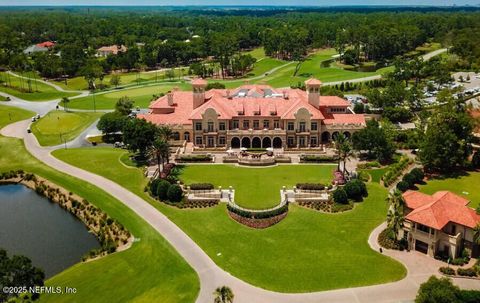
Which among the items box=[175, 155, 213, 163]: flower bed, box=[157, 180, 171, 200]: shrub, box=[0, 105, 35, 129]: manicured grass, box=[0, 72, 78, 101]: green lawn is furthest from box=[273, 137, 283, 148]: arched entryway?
box=[0, 72, 78, 101]: green lawn

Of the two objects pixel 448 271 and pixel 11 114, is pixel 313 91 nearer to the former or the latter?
pixel 448 271

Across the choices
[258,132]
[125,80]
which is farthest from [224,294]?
[125,80]

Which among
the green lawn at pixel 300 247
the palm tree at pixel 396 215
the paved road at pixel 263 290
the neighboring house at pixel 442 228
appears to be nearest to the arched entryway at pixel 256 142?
the green lawn at pixel 300 247

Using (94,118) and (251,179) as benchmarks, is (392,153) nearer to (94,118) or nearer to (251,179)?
(251,179)

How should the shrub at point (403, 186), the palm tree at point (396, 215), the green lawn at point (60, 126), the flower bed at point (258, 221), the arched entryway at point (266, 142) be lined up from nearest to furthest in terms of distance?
the palm tree at point (396, 215) < the flower bed at point (258, 221) < the shrub at point (403, 186) < the arched entryway at point (266, 142) < the green lawn at point (60, 126)

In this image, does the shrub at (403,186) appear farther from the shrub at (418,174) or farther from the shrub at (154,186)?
the shrub at (154,186)
